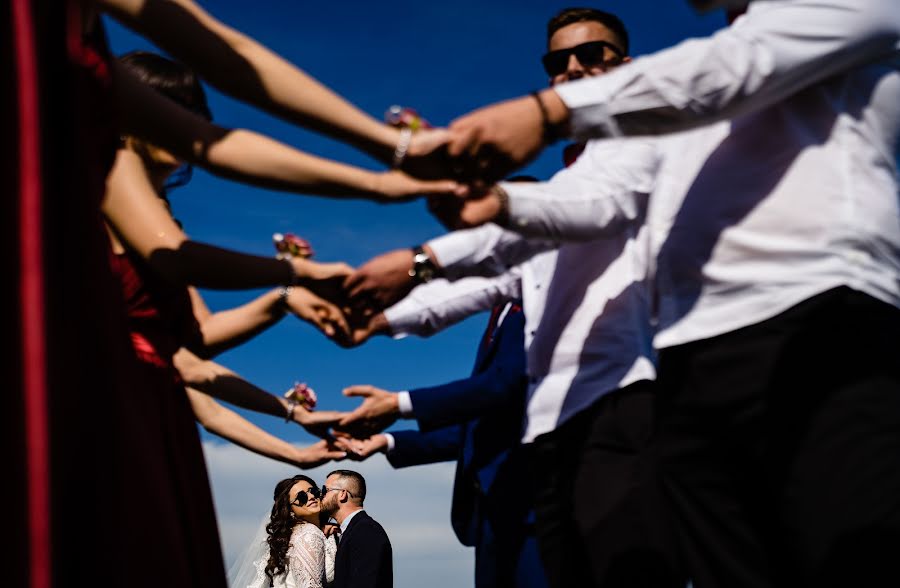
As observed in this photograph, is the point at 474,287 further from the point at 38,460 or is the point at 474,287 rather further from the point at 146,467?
the point at 38,460

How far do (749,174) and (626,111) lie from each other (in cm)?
33

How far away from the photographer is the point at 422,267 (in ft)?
10.5

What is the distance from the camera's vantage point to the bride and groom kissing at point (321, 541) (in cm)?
797

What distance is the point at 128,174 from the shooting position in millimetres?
2604

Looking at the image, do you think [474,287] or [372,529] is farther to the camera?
[372,529]

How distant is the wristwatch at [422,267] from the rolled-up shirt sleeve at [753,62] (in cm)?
132

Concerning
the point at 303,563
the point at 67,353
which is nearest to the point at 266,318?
the point at 67,353

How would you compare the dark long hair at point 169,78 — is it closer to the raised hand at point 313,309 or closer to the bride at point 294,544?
the raised hand at point 313,309

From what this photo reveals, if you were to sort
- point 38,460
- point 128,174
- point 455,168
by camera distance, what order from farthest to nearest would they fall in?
point 128,174, point 455,168, point 38,460

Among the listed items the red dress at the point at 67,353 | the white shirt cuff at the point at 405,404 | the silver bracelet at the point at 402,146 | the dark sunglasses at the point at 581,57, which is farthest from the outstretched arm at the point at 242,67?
the white shirt cuff at the point at 405,404

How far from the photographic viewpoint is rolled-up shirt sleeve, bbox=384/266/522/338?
419 cm

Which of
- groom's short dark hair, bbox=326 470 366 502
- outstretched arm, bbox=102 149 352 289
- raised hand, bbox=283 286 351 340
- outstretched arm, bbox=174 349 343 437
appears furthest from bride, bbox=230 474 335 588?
outstretched arm, bbox=102 149 352 289

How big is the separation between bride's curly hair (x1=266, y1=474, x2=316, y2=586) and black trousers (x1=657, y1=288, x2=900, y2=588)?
7.46 meters

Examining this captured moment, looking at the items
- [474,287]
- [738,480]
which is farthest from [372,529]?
[738,480]
